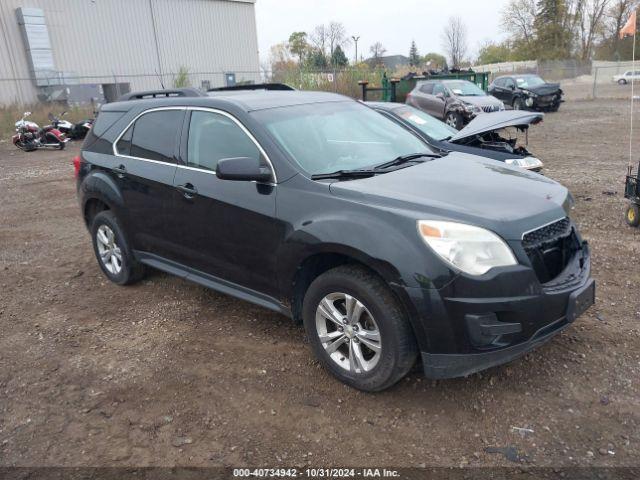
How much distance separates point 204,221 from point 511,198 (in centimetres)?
216

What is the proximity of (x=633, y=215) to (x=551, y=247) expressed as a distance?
3759mm

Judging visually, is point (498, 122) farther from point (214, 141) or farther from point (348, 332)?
point (348, 332)

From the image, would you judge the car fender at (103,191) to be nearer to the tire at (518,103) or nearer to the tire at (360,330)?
the tire at (360,330)

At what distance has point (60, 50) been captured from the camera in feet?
92.9

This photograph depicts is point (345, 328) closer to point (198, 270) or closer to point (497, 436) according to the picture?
point (497, 436)

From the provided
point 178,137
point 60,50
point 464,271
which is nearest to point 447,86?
point 178,137

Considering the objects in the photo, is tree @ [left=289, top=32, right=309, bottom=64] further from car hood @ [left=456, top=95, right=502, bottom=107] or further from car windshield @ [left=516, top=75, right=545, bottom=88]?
car hood @ [left=456, top=95, right=502, bottom=107]

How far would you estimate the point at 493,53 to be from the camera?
80.6 m

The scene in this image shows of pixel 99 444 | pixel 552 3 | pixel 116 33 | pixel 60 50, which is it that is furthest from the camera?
pixel 552 3

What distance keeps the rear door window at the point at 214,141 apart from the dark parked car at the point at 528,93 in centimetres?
2226

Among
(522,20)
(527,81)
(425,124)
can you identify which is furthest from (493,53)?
(425,124)

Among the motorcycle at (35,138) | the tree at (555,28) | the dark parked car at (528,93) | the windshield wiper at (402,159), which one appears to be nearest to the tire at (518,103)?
the dark parked car at (528,93)

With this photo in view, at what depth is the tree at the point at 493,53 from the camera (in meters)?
75.1

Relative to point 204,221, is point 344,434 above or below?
below
